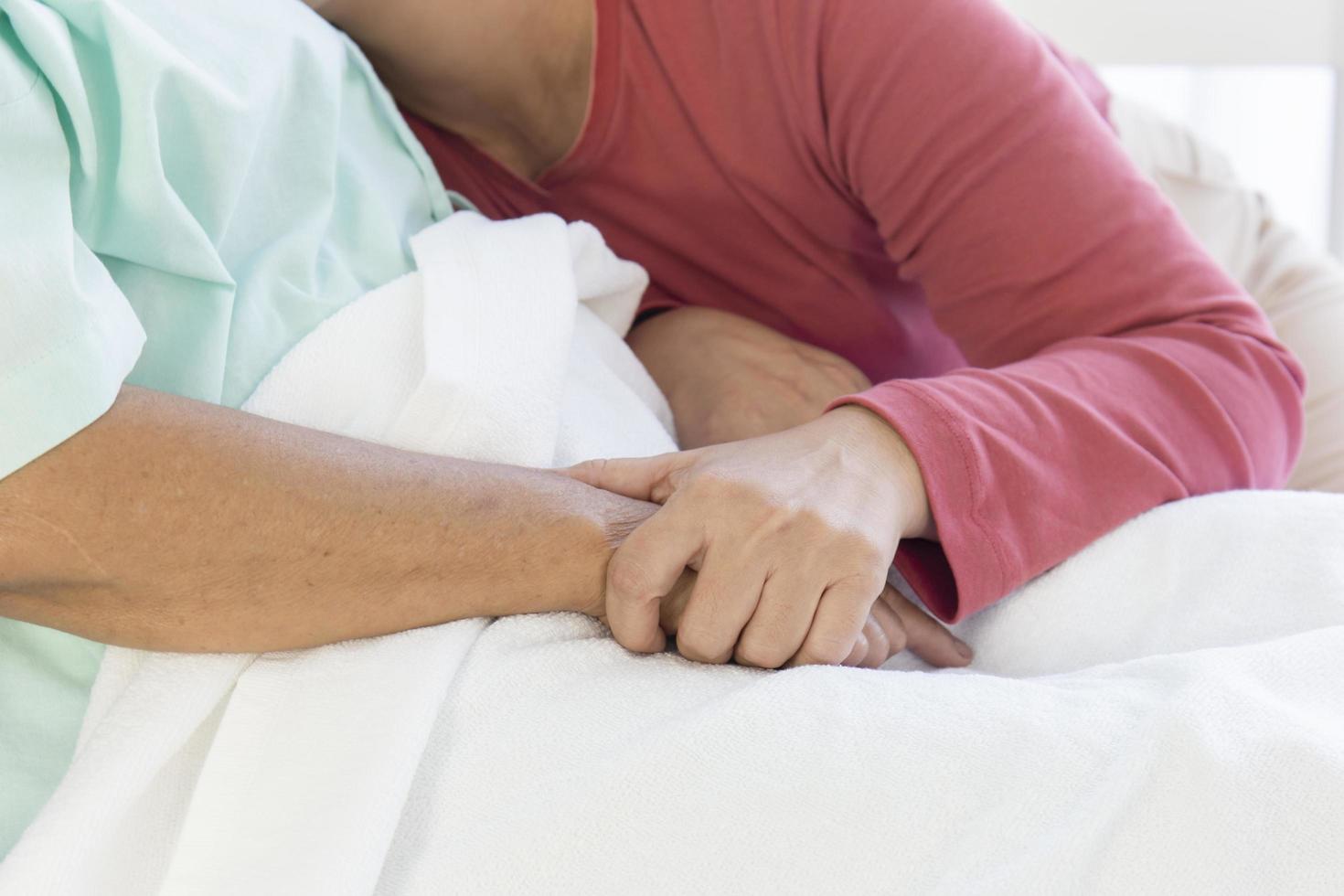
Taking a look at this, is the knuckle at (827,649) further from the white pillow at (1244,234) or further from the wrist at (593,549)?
the white pillow at (1244,234)

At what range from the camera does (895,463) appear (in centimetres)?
71

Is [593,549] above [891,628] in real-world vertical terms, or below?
above

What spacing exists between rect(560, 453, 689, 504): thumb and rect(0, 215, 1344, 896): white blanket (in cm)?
6

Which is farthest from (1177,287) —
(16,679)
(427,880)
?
(16,679)

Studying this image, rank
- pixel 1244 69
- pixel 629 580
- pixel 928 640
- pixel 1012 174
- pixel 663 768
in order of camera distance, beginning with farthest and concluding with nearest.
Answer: pixel 1244 69 → pixel 1012 174 → pixel 928 640 → pixel 629 580 → pixel 663 768

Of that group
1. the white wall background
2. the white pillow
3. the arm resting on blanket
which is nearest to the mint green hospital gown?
the arm resting on blanket

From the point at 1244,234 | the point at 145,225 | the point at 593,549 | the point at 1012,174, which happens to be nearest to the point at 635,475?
the point at 593,549

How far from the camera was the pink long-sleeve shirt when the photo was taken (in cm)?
75

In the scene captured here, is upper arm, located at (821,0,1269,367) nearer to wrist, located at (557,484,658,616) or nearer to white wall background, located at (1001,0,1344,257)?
wrist, located at (557,484,658,616)

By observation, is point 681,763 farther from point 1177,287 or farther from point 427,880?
point 1177,287

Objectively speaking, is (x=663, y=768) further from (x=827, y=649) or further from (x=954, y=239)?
(x=954, y=239)

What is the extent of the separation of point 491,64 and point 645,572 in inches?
21.1

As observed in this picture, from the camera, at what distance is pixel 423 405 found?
0.67 m

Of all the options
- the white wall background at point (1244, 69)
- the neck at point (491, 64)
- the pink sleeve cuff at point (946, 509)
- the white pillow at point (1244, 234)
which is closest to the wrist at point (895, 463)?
the pink sleeve cuff at point (946, 509)
